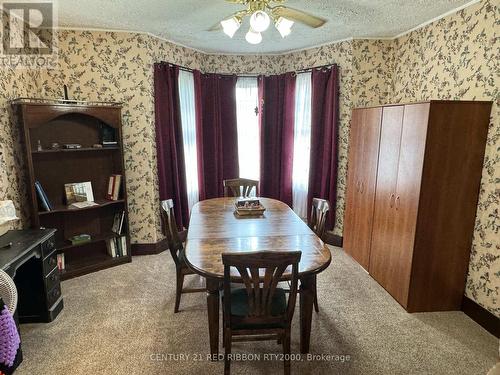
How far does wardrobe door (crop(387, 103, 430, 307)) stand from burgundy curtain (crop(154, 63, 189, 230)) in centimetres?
254

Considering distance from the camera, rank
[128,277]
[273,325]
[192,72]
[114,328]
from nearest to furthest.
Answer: [273,325]
[114,328]
[128,277]
[192,72]

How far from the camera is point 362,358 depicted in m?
2.10

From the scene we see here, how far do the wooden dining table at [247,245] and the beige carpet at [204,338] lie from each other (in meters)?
0.24

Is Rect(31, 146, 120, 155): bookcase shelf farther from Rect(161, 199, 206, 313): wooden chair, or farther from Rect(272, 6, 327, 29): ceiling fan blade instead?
Rect(272, 6, 327, 29): ceiling fan blade

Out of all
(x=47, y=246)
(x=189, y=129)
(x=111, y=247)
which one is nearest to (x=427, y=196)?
(x=189, y=129)

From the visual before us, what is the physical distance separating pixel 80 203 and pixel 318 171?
286cm

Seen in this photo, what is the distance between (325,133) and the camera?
4.00 meters

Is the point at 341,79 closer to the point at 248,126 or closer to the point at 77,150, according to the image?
the point at 248,126

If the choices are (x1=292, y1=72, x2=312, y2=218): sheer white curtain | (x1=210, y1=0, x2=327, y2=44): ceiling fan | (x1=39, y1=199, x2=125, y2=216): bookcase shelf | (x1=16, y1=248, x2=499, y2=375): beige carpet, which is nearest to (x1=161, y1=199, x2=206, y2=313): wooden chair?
(x1=16, y1=248, x2=499, y2=375): beige carpet

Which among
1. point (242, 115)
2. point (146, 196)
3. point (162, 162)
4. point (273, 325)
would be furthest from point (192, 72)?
point (273, 325)

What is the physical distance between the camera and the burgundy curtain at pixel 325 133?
3849 mm

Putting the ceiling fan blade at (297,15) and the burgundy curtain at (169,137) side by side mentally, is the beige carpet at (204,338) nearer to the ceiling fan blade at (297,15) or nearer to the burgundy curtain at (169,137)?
the burgundy curtain at (169,137)

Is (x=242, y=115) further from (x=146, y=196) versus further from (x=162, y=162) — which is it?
(x=146, y=196)

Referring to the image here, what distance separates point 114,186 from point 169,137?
2.92 ft
